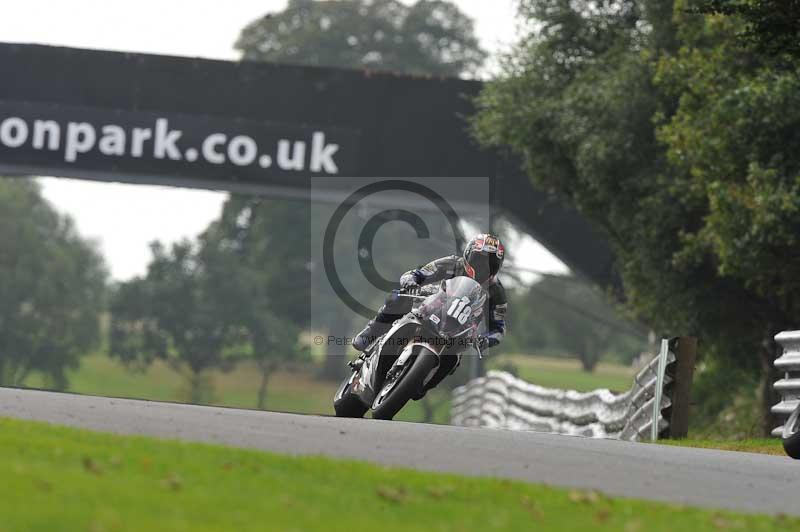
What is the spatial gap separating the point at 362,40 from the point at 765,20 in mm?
60312

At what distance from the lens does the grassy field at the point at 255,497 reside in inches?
260

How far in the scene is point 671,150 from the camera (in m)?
24.5

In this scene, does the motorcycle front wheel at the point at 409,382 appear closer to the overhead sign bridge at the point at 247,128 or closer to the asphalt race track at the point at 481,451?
the asphalt race track at the point at 481,451

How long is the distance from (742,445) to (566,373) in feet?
276

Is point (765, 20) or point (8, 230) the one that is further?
point (8, 230)

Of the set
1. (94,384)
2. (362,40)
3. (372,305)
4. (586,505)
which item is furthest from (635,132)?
(372,305)

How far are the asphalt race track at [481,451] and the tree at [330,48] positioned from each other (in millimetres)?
60313

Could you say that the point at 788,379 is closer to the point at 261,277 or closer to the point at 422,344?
the point at 422,344

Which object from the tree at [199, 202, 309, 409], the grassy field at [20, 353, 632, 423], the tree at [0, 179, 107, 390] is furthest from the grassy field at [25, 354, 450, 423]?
the tree at [0, 179, 107, 390]

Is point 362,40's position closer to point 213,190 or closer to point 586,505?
point 213,190

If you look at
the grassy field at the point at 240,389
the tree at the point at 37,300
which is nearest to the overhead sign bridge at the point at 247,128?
the tree at the point at 37,300

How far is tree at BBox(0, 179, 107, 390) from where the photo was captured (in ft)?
237

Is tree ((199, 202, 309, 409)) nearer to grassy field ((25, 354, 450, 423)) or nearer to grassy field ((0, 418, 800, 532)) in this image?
grassy field ((25, 354, 450, 423))

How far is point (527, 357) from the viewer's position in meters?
110
